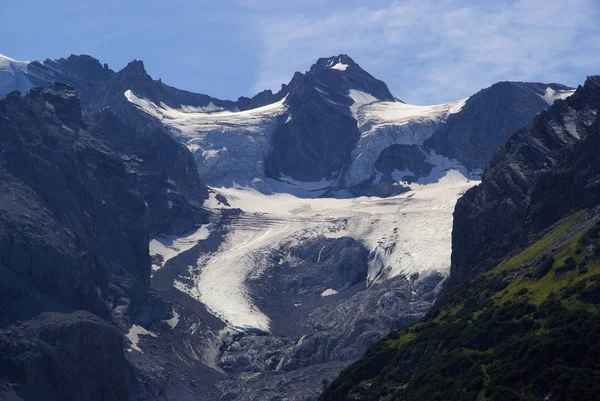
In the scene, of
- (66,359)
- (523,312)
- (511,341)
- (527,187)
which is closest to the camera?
(511,341)

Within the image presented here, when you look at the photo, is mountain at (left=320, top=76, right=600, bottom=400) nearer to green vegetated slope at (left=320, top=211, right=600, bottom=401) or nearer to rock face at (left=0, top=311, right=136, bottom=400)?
green vegetated slope at (left=320, top=211, right=600, bottom=401)

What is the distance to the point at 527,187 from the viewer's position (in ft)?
616

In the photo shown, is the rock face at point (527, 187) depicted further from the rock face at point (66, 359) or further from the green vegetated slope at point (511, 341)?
the rock face at point (66, 359)

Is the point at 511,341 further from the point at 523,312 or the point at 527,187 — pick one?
the point at 527,187

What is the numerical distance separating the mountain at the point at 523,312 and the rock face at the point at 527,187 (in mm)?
258

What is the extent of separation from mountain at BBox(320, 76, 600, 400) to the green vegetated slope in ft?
0.38

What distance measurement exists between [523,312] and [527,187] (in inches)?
3153

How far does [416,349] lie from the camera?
4715 inches

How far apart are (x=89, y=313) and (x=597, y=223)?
97213 millimetres

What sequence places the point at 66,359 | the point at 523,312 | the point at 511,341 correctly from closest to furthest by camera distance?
the point at 511,341 < the point at 523,312 < the point at 66,359

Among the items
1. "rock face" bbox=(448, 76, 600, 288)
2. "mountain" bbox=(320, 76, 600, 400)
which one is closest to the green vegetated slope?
"mountain" bbox=(320, 76, 600, 400)

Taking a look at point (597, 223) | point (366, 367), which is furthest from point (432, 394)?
point (597, 223)

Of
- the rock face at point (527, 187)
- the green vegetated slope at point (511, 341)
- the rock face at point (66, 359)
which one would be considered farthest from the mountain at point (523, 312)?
A: the rock face at point (66, 359)

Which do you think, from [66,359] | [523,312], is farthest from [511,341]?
[66,359]
